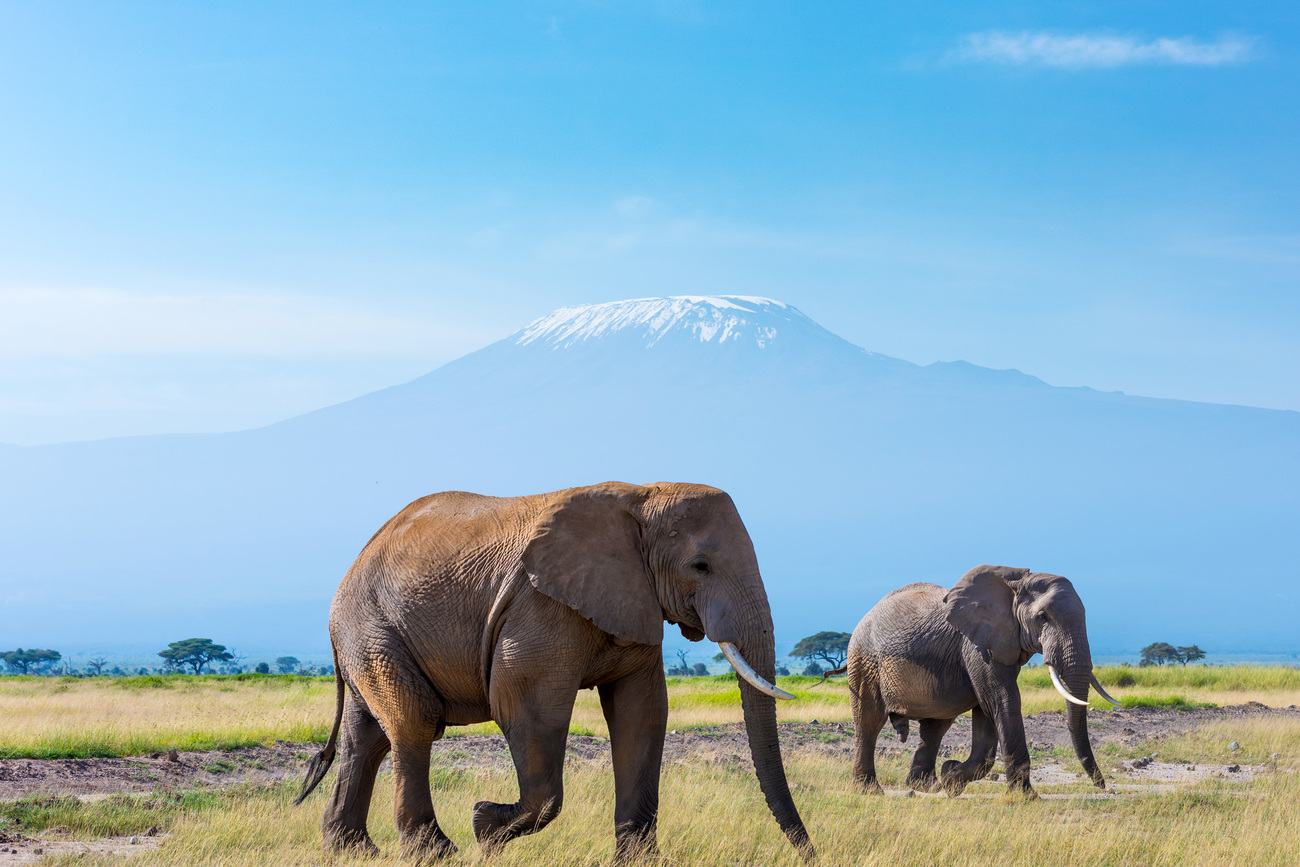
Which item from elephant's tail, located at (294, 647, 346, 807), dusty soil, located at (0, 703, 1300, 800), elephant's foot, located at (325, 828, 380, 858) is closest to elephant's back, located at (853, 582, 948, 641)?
dusty soil, located at (0, 703, 1300, 800)

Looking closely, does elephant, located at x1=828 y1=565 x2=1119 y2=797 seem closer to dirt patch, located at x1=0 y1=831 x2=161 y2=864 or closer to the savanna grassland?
the savanna grassland

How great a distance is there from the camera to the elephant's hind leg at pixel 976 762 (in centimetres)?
1580

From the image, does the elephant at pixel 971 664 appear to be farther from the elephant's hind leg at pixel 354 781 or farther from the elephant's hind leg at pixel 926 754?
the elephant's hind leg at pixel 354 781

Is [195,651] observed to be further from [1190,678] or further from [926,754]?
[926,754]

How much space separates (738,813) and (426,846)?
3.53 m

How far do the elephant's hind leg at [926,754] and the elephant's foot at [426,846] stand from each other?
870cm

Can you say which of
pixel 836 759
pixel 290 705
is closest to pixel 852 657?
pixel 836 759

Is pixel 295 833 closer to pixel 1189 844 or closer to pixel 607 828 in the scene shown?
pixel 607 828

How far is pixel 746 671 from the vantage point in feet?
28.4

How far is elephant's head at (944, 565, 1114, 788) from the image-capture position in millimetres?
15039

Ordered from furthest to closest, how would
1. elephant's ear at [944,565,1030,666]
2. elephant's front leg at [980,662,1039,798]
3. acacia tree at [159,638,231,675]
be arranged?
1. acacia tree at [159,638,231,675]
2. elephant's ear at [944,565,1030,666]
3. elephant's front leg at [980,662,1039,798]

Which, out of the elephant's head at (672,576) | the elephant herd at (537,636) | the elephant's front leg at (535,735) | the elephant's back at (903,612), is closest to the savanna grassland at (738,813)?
the elephant herd at (537,636)

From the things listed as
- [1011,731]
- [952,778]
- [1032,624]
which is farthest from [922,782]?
[1032,624]

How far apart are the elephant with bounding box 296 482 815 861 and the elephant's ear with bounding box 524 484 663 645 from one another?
0.01 meters
